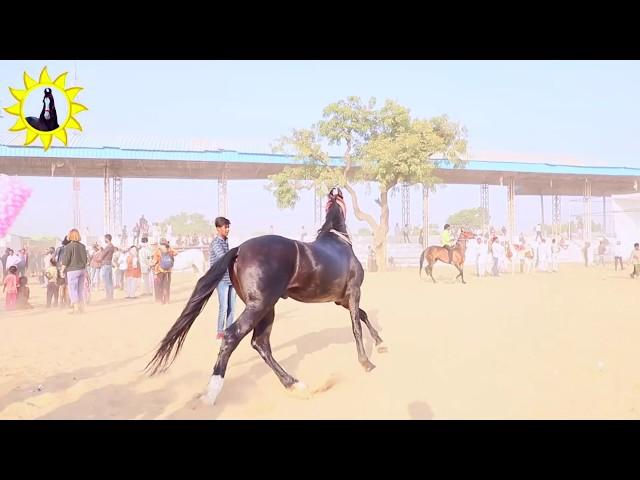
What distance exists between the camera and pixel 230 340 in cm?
459

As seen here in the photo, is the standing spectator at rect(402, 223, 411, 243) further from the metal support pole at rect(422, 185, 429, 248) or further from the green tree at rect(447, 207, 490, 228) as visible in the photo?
the green tree at rect(447, 207, 490, 228)

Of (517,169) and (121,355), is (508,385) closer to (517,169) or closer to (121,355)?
(121,355)

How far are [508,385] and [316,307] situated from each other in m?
7.20

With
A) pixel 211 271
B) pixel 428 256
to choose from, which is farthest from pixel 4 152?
pixel 211 271

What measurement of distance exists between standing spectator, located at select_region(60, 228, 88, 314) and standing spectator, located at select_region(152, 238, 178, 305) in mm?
1998

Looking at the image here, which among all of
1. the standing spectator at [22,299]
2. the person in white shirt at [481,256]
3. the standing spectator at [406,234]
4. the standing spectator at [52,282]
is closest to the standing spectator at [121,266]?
the standing spectator at [52,282]

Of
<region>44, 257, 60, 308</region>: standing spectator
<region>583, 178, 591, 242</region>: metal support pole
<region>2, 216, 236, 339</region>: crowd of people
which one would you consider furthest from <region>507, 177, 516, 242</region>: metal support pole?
<region>44, 257, 60, 308</region>: standing spectator

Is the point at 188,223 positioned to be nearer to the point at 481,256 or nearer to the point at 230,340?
the point at 481,256

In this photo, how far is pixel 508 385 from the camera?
471cm

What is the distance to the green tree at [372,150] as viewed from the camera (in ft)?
74.0

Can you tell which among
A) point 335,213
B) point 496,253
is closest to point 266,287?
point 335,213

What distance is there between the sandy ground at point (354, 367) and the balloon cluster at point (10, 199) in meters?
1.75

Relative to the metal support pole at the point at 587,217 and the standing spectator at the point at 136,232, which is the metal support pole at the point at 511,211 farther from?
the standing spectator at the point at 136,232

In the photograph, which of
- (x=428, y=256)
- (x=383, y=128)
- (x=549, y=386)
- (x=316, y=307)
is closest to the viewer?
(x=549, y=386)
